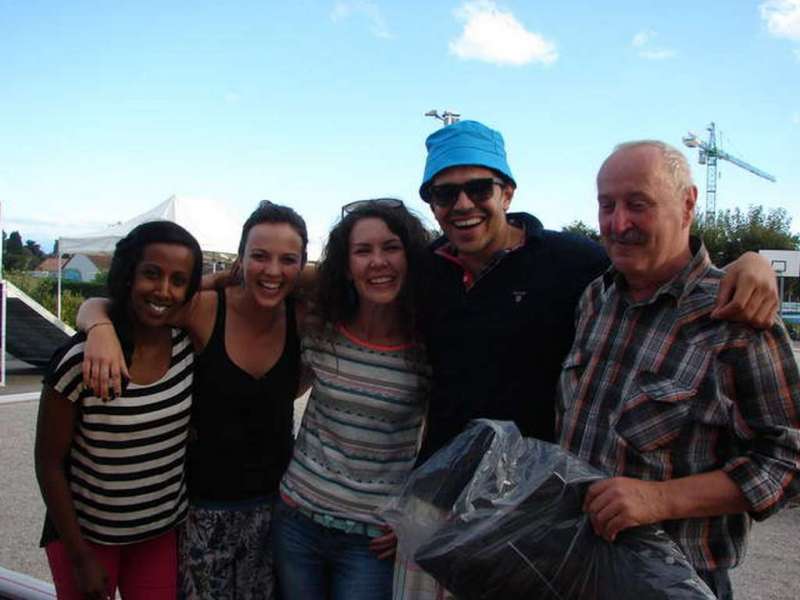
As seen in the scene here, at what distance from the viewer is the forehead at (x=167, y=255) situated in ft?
8.69

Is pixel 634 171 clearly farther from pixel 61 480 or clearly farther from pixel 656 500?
pixel 61 480

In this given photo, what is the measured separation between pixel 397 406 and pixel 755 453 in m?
1.25

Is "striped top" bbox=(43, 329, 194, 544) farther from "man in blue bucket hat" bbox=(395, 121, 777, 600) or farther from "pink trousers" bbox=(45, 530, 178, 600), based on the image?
"man in blue bucket hat" bbox=(395, 121, 777, 600)

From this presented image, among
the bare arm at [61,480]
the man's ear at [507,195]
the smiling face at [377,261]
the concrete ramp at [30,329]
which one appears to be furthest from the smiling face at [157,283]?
the concrete ramp at [30,329]

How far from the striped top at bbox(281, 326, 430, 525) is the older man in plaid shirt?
699 mm

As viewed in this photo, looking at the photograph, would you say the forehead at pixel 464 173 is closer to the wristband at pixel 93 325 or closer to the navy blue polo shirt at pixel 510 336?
the navy blue polo shirt at pixel 510 336

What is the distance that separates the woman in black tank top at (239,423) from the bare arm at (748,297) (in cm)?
163

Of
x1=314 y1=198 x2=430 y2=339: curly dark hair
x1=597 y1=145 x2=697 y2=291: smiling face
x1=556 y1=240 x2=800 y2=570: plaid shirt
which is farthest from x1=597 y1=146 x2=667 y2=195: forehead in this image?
x1=314 y1=198 x2=430 y2=339: curly dark hair

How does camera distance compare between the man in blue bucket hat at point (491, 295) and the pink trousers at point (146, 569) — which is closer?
the man in blue bucket hat at point (491, 295)

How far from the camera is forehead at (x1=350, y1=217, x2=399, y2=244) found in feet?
8.86

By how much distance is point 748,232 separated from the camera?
45.9 meters

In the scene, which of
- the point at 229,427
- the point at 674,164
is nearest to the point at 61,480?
the point at 229,427

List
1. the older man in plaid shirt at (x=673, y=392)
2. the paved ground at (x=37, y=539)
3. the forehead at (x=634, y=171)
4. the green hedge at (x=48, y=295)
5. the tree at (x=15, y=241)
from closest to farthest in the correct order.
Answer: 1. the older man in plaid shirt at (x=673, y=392)
2. the forehead at (x=634, y=171)
3. the paved ground at (x=37, y=539)
4. the green hedge at (x=48, y=295)
5. the tree at (x=15, y=241)

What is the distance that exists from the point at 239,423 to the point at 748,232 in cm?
4942
